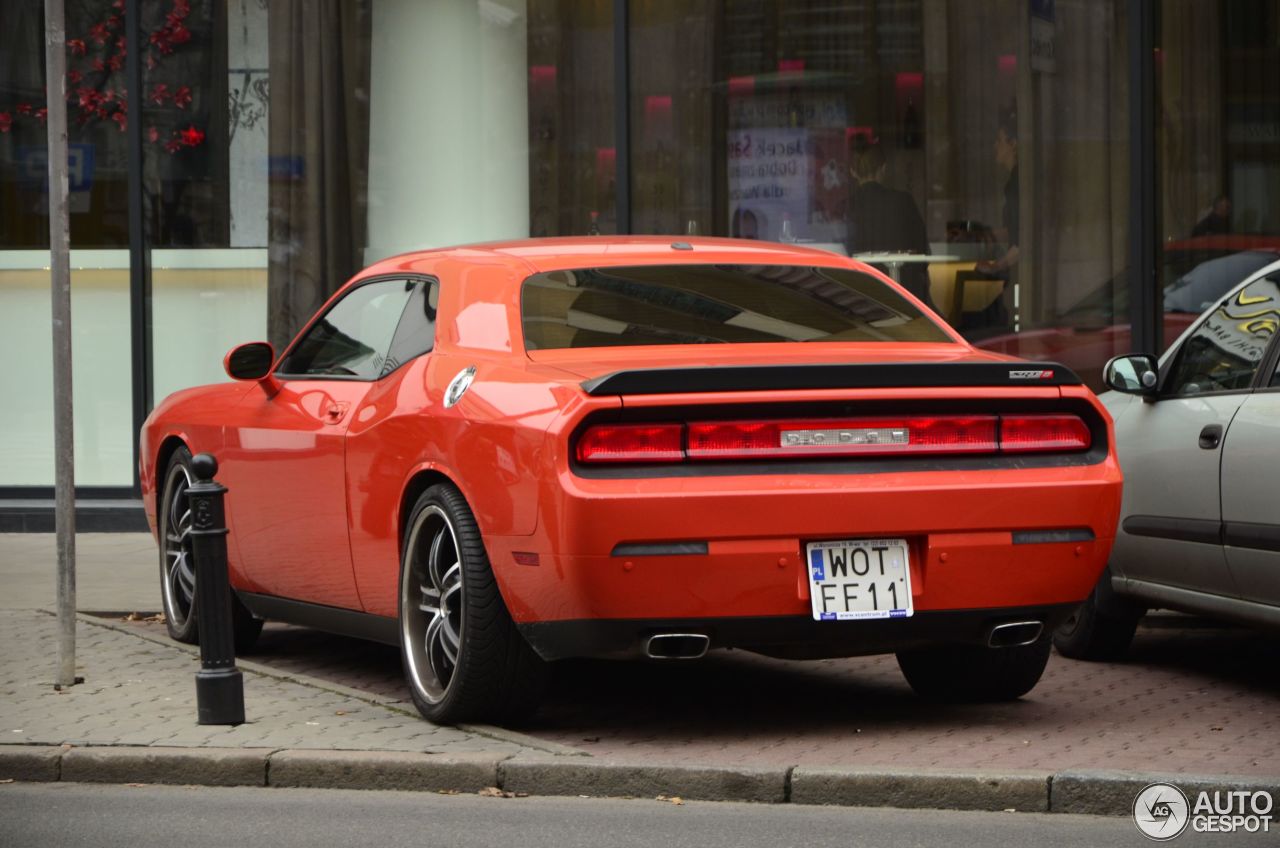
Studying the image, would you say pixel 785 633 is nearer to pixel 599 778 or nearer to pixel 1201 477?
pixel 599 778

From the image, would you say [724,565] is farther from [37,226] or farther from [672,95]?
[37,226]

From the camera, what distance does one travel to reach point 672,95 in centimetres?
1362

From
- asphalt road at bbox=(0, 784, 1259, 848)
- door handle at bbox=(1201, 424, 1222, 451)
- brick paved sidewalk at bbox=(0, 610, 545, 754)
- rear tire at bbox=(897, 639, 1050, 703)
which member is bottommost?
asphalt road at bbox=(0, 784, 1259, 848)

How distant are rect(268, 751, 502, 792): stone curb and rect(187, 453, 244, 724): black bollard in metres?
0.61

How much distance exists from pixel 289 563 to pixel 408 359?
1111 mm

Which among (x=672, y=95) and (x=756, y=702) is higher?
(x=672, y=95)

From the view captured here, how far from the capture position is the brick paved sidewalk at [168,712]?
253 inches

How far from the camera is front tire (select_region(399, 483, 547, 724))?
6.38 meters

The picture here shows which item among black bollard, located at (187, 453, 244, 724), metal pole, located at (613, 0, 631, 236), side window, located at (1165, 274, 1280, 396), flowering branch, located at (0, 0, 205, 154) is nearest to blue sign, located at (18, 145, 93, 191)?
flowering branch, located at (0, 0, 205, 154)

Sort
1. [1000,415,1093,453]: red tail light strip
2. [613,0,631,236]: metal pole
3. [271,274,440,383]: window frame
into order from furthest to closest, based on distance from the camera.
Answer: [613,0,631,236]: metal pole → [271,274,440,383]: window frame → [1000,415,1093,453]: red tail light strip

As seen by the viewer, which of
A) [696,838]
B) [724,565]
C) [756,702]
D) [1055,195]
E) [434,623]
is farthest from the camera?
[1055,195]

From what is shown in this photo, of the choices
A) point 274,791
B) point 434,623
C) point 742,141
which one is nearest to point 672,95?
point 742,141

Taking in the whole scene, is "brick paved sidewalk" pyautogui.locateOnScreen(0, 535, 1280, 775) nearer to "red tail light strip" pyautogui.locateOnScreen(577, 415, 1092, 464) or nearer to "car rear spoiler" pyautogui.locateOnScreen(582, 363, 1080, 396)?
"red tail light strip" pyautogui.locateOnScreen(577, 415, 1092, 464)

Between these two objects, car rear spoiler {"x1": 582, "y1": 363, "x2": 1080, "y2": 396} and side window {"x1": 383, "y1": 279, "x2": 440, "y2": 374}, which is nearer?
car rear spoiler {"x1": 582, "y1": 363, "x2": 1080, "y2": 396}
